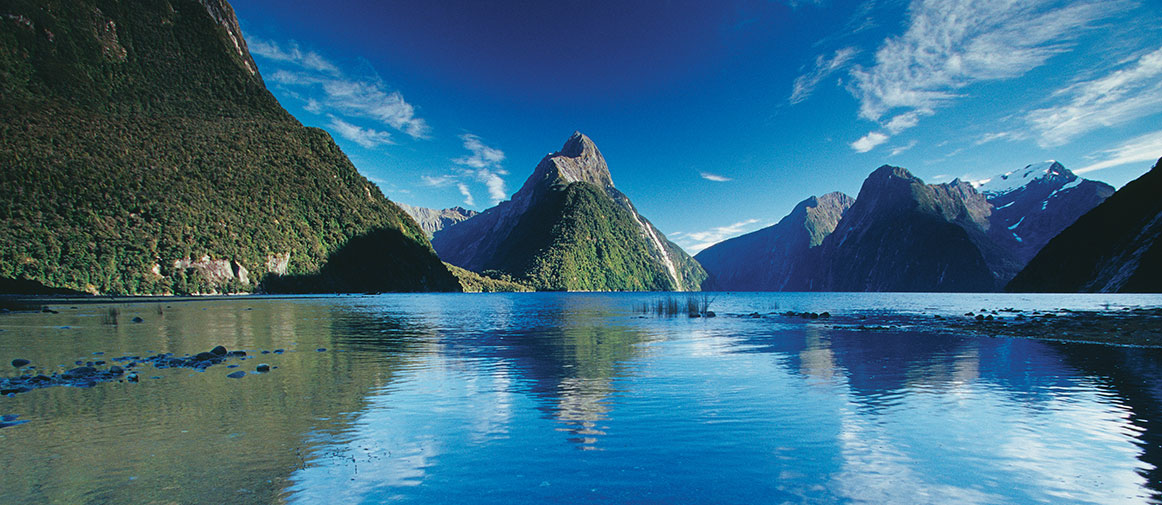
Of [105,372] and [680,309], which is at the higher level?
[105,372]

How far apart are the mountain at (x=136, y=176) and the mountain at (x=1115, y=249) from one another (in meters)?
242

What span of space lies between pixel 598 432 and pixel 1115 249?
194m

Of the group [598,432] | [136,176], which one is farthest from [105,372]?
[136,176]

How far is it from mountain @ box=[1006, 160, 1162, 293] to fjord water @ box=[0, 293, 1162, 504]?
149047 mm

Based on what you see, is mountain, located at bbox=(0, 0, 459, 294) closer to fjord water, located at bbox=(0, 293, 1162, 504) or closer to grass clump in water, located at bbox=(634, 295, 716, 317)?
fjord water, located at bbox=(0, 293, 1162, 504)

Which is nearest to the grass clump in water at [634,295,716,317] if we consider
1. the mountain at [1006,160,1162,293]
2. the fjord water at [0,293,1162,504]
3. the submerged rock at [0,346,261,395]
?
the fjord water at [0,293,1162,504]

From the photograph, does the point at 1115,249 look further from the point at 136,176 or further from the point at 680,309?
the point at 136,176

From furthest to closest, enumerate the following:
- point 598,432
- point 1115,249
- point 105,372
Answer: point 1115,249 < point 105,372 < point 598,432

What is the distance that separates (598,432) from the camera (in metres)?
12.3

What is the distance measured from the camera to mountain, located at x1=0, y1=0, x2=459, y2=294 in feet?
363

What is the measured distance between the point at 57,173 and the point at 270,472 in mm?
160179

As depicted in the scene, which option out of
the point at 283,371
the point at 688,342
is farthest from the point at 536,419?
the point at 688,342

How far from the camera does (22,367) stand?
20422mm

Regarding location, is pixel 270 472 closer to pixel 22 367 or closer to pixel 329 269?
pixel 22 367
